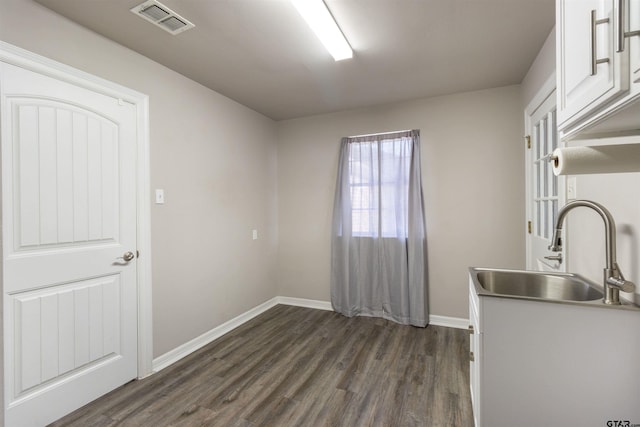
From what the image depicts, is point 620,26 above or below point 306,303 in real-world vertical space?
above

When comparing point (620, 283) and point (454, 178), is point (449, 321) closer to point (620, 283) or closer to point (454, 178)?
point (454, 178)

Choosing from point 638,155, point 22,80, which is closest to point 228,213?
point 22,80

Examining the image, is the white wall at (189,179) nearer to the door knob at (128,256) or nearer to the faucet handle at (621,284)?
the door knob at (128,256)

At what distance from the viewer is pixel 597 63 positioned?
2.42 ft

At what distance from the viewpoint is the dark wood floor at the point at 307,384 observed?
1.78 m

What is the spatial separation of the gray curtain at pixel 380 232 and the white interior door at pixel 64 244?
7.12ft

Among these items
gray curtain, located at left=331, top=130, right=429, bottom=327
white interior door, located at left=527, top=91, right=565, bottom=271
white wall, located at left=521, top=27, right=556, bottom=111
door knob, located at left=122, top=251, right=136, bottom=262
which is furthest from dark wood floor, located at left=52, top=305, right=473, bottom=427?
white wall, located at left=521, top=27, right=556, bottom=111

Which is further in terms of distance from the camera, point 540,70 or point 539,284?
point 540,70

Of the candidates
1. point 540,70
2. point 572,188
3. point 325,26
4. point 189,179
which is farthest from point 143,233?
point 540,70

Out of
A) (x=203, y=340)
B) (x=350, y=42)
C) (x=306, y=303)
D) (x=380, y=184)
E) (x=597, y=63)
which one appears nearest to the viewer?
(x=597, y=63)

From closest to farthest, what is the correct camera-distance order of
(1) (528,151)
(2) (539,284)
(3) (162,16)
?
(2) (539,284) < (3) (162,16) < (1) (528,151)

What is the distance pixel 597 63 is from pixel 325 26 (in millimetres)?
1560

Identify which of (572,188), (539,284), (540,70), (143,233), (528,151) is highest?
(540,70)

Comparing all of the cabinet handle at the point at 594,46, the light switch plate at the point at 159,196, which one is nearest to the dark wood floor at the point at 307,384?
the light switch plate at the point at 159,196
